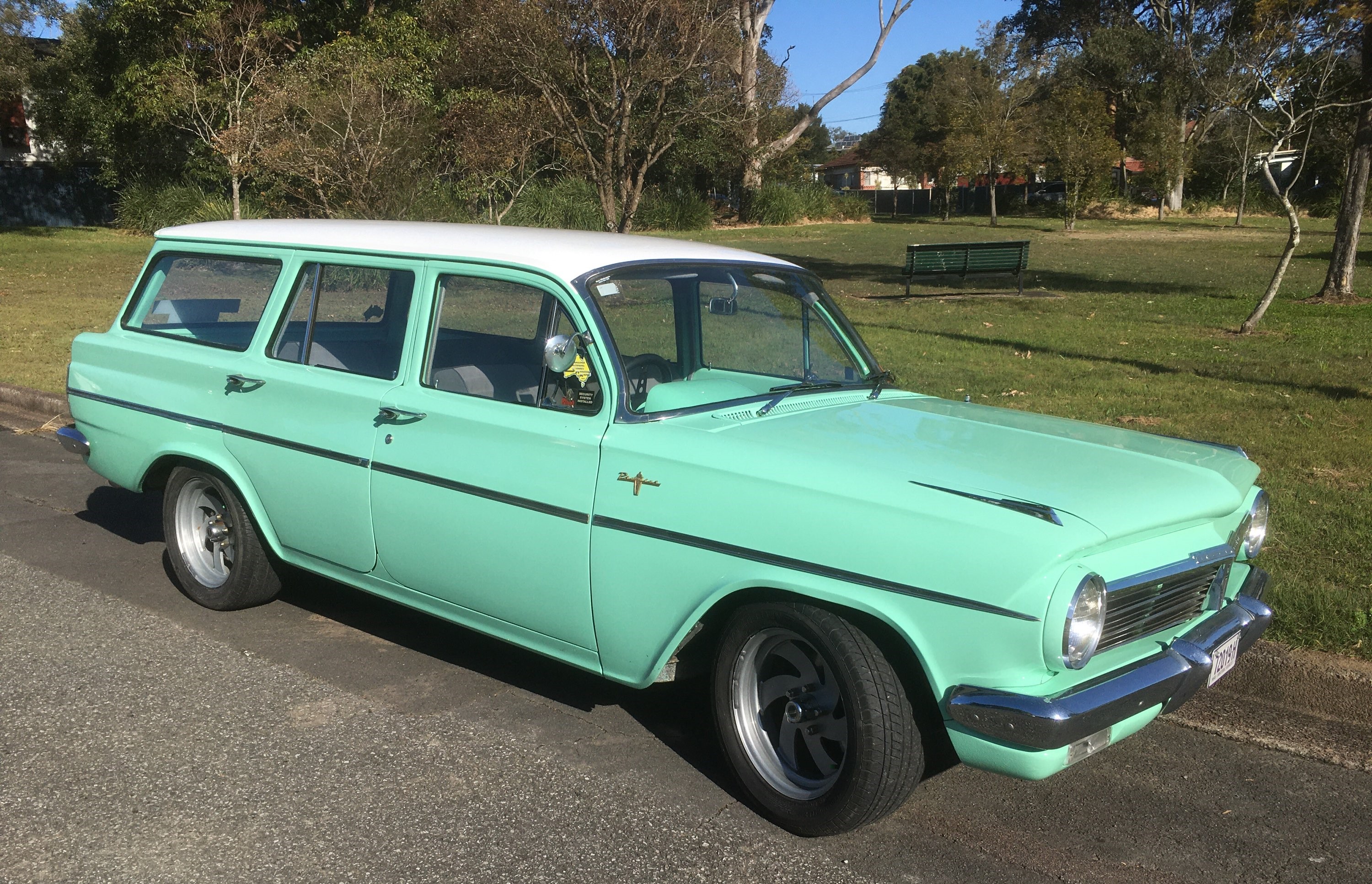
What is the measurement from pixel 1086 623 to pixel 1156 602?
1.33 feet

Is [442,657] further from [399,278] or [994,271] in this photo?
[994,271]

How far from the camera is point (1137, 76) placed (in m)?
54.7

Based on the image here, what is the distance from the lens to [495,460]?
3.79 meters

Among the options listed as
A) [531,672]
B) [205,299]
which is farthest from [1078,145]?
[531,672]

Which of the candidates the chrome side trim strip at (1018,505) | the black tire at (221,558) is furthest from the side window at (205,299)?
the chrome side trim strip at (1018,505)

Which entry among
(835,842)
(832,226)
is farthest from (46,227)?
(835,842)

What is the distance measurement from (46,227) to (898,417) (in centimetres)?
3672

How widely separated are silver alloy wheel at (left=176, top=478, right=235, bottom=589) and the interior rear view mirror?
231cm

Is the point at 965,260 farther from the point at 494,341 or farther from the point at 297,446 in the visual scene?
the point at 297,446

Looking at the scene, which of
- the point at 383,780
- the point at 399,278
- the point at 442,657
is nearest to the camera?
the point at 383,780

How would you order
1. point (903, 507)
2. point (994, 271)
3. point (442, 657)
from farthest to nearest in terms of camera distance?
point (994, 271) < point (442, 657) < point (903, 507)

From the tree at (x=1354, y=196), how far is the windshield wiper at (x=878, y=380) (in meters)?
11.9

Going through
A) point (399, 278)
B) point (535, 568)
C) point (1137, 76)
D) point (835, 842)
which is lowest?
point (835, 842)

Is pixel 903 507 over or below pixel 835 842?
over
